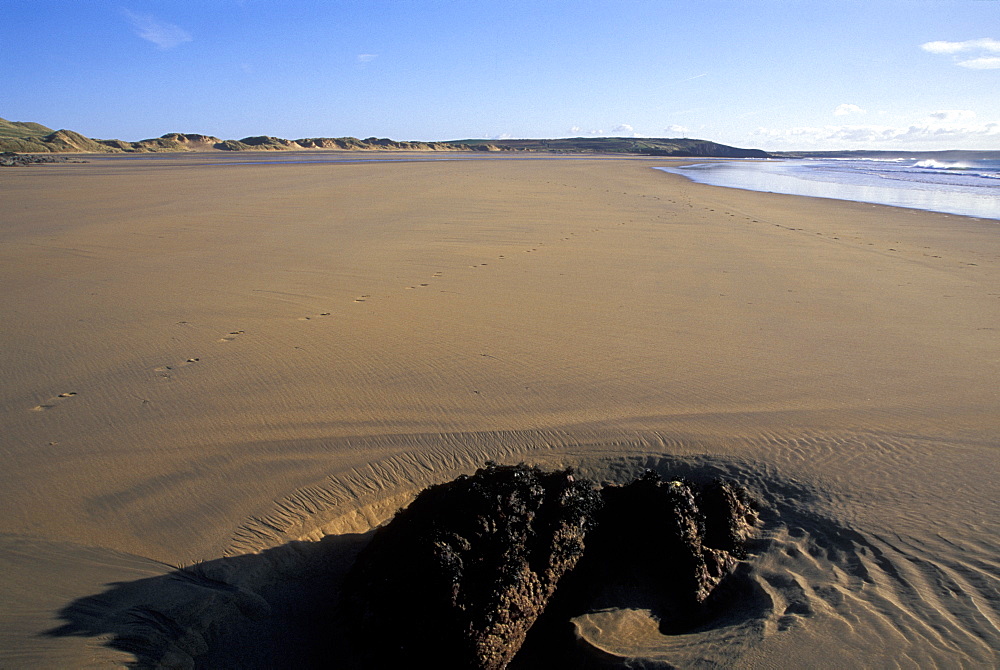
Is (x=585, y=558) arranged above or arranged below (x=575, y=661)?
above

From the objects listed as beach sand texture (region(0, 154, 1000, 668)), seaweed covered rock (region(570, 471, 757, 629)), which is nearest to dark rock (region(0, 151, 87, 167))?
beach sand texture (region(0, 154, 1000, 668))

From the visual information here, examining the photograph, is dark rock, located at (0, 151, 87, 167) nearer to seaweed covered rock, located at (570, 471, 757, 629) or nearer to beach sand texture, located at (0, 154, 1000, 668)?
beach sand texture, located at (0, 154, 1000, 668)

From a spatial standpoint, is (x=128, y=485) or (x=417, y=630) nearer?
(x=417, y=630)

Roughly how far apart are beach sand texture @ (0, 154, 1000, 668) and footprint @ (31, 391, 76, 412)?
2 centimetres

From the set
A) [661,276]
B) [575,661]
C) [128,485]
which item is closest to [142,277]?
[128,485]

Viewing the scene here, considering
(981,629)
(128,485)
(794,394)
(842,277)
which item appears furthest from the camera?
(842,277)

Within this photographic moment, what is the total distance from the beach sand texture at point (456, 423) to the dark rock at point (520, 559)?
16cm

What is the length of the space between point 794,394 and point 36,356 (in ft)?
18.7

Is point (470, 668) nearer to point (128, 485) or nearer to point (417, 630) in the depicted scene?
point (417, 630)

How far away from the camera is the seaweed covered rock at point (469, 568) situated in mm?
2137

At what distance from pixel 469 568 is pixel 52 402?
332cm

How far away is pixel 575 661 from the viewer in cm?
225

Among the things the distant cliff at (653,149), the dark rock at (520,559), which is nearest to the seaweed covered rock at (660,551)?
the dark rock at (520,559)

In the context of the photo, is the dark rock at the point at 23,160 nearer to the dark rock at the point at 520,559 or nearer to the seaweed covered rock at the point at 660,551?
the dark rock at the point at 520,559
